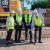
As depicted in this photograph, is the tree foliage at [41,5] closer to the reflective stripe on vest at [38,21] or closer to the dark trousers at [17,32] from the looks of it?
the dark trousers at [17,32]

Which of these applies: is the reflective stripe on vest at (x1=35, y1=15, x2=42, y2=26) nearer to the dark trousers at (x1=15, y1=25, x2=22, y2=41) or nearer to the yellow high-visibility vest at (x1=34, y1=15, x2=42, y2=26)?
the yellow high-visibility vest at (x1=34, y1=15, x2=42, y2=26)

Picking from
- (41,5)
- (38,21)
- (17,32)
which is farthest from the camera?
(41,5)

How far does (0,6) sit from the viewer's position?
1384 cm

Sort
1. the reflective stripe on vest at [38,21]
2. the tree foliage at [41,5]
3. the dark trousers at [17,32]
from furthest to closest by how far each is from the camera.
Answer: the tree foliage at [41,5], the dark trousers at [17,32], the reflective stripe on vest at [38,21]

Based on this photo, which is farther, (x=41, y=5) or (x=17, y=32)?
(x=41, y=5)

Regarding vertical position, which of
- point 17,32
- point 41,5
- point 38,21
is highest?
point 41,5

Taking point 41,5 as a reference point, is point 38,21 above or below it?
below

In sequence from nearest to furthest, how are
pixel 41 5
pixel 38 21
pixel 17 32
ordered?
pixel 38 21, pixel 17 32, pixel 41 5

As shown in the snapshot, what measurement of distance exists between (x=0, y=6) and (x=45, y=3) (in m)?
43.3

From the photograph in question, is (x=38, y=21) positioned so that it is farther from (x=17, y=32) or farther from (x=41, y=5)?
(x=41, y=5)

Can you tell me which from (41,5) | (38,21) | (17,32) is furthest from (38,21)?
(41,5)

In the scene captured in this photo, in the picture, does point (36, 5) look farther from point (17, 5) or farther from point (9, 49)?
point (9, 49)

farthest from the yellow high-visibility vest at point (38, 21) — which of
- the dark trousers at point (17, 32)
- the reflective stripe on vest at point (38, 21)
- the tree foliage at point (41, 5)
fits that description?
the tree foliage at point (41, 5)

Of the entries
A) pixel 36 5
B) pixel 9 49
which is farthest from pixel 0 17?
pixel 36 5
